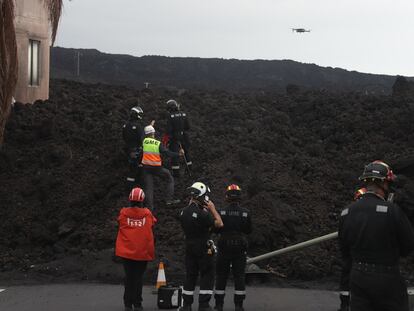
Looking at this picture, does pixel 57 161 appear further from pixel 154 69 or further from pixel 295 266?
pixel 154 69

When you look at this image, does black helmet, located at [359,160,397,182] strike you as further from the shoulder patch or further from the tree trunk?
the tree trunk

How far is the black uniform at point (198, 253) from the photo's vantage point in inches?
372

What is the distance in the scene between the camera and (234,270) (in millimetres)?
9734

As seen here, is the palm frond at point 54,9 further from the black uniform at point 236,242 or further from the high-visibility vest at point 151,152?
the high-visibility vest at point 151,152

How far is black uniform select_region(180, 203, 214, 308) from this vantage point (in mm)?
9461

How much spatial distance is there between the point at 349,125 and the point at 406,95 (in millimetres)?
5866

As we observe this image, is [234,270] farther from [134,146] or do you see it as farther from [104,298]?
[134,146]

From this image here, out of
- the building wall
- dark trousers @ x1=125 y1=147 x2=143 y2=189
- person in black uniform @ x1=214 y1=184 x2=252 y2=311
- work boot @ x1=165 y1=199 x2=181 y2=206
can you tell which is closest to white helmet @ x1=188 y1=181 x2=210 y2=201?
person in black uniform @ x1=214 y1=184 x2=252 y2=311

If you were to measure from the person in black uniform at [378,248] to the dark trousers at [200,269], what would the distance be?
373 cm

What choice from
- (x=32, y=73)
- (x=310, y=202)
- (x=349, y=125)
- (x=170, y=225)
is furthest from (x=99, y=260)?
(x=349, y=125)

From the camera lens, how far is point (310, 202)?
16953 millimetres

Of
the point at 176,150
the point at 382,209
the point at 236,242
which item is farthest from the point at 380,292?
the point at 176,150

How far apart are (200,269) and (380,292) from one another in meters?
4.15

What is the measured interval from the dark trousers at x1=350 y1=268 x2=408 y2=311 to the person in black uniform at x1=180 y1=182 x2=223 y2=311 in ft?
12.1
